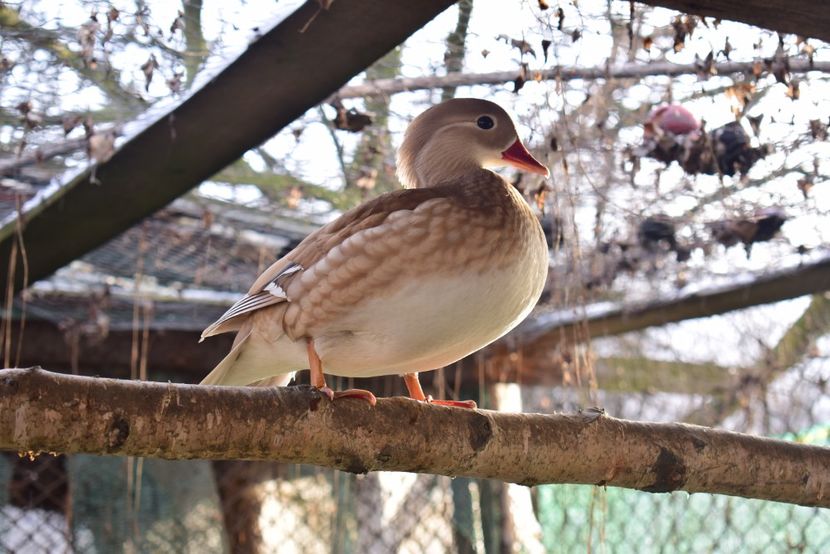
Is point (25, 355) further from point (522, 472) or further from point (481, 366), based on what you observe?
point (522, 472)

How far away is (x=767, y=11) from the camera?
164 cm

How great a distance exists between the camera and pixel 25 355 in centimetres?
331

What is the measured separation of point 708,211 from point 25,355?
7.39 ft

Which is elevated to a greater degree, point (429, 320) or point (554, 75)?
point (554, 75)

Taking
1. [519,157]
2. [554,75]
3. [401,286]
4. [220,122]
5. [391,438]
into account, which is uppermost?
[554,75]

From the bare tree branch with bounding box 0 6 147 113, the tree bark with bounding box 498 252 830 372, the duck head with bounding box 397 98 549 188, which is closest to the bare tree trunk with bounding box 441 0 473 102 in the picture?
the duck head with bounding box 397 98 549 188

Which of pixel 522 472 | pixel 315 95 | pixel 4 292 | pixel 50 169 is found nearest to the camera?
pixel 522 472

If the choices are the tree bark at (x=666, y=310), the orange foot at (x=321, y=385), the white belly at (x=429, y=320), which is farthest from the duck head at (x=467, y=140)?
the tree bark at (x=666, y=310)

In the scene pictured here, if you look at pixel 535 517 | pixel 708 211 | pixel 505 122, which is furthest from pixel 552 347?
pixel 505 122

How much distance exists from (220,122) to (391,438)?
815 mm

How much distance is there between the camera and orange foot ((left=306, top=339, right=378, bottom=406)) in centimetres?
155

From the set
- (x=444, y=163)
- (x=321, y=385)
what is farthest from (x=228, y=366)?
(x=444, y=163)

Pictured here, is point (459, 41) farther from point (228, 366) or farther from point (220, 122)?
point (228, 366)

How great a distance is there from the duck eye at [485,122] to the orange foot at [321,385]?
568 mm
